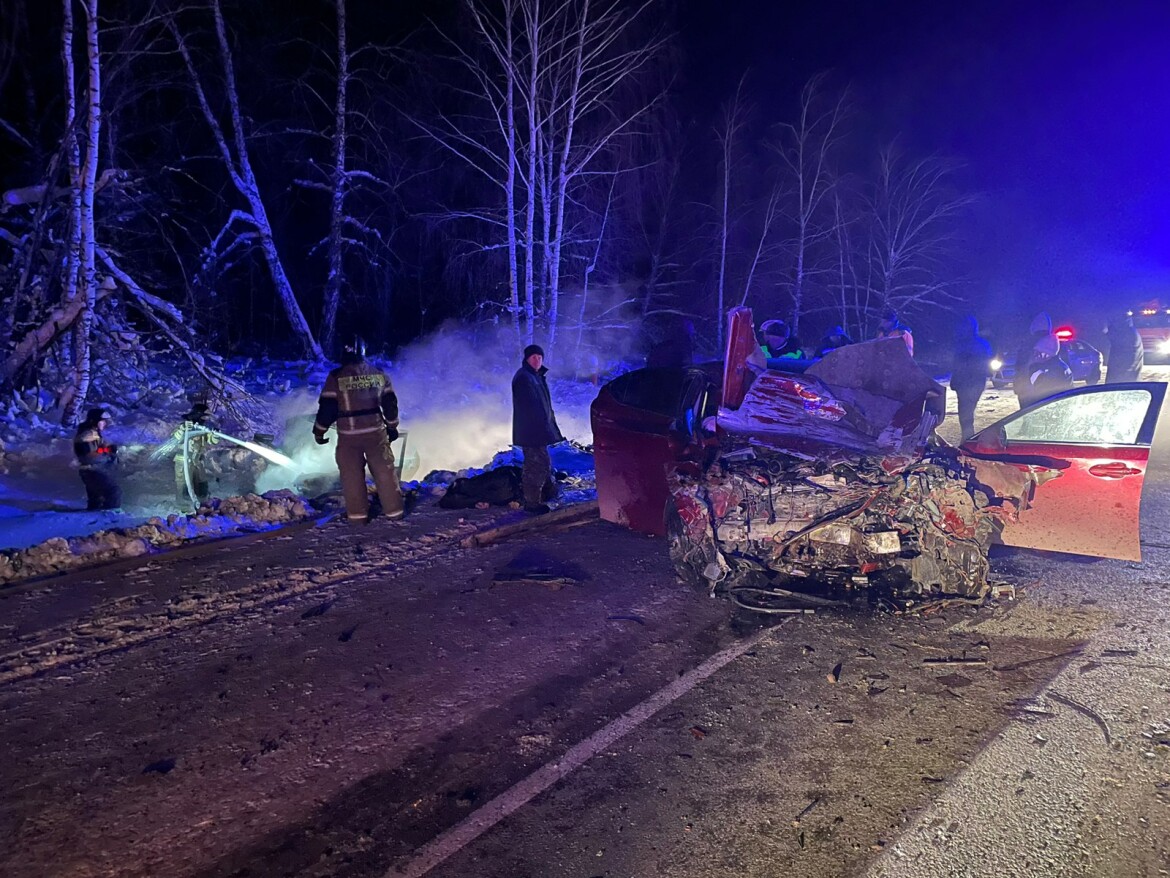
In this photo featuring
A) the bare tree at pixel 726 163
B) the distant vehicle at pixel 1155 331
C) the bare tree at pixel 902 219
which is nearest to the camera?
the distant vehicle at pixel 1155 331

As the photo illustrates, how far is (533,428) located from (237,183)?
13.6m

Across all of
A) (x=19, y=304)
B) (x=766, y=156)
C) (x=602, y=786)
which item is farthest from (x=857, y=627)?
(x=766, y=156)

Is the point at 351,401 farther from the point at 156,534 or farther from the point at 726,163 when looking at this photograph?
the point at 726,163

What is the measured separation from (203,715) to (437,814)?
5.10 ft

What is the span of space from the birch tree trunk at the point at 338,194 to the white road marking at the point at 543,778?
16779 millimetres

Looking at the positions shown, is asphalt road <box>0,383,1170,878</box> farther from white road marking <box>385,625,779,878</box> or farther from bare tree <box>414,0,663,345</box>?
bare tree <box>414,0,663,345</box>

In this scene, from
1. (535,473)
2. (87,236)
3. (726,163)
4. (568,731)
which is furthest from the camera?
(726,163)

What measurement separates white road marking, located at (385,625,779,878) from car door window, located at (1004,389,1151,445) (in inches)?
125

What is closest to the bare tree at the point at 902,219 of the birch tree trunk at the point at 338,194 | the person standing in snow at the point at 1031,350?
the person standing in snow at the point at 1031,350

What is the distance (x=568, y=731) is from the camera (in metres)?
3.47

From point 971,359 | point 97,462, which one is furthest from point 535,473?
point 971,359

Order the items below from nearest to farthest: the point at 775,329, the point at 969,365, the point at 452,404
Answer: the point at 969,365 < the point at 775,329 < the point at 452,404

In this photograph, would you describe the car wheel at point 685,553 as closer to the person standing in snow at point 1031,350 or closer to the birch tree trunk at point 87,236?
the person standing in snow at point 1031,350

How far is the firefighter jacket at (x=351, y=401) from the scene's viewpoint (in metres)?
6.77
